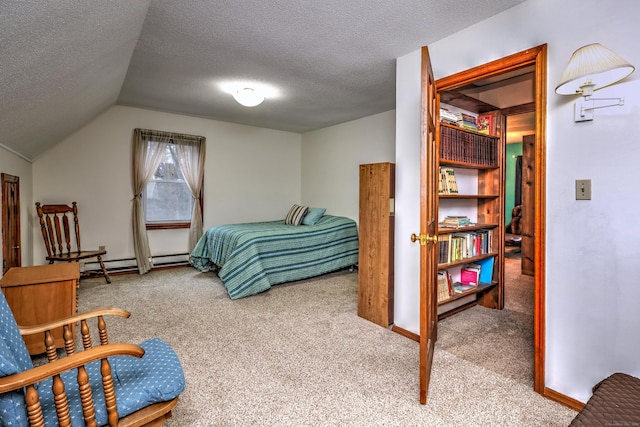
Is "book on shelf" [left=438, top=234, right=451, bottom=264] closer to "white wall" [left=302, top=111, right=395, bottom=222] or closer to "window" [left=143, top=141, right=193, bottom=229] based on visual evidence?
"white wall" [left=302, top=111, right=395, bottom=222]

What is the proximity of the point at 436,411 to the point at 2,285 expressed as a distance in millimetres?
2690

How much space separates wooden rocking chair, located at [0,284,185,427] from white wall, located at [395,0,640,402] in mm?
2029

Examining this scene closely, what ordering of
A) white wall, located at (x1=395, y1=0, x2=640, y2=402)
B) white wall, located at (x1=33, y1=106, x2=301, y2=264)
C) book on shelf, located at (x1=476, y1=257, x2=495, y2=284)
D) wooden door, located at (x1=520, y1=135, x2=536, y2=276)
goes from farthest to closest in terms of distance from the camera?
wooden door, located at (x1=520, y1=135, x2=536, y2=276)
white wall, located at (x1=33, y1=106, x2=301, y2=264)
book on shelf, located at (x1=476, y1=257, x2=495, y2=284)
white wall, located at (x1=395, y1=0, x2=640, y2=402)

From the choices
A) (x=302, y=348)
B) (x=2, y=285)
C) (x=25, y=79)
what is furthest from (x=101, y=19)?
(x=302, y=348)

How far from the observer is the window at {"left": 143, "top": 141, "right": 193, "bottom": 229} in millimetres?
4793

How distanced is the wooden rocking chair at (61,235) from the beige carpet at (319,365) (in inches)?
26.3

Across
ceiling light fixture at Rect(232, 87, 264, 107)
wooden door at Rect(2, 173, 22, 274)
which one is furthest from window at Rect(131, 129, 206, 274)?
ceiling light fixture at Rect(232, 87, 264, 107)

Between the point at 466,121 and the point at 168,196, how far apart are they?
424 cm

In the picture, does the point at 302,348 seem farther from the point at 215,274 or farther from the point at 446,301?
the point at 215,274

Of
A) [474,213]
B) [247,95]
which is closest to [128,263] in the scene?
[247,95]

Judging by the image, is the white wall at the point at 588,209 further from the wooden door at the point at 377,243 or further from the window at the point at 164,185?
the window at the point at 164,185

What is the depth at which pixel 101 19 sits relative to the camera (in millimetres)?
1679

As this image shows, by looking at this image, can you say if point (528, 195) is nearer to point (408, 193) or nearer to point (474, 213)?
point (474, 213)

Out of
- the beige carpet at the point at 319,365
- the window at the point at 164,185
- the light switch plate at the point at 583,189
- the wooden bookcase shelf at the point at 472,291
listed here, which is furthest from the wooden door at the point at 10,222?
the light switch plate at the point at 583,189
